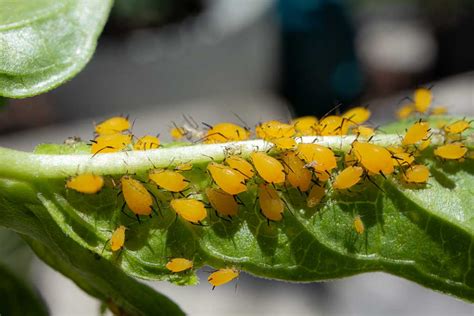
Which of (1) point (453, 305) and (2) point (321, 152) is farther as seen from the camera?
(1) point (453, 305)

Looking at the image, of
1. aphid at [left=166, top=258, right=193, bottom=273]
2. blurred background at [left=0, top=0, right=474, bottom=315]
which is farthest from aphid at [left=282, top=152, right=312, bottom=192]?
blurred background at [left=0, top=0, right=474, bottom=315]

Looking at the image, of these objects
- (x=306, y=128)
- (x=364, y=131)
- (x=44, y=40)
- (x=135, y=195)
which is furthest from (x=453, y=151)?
(x=44, y=40)

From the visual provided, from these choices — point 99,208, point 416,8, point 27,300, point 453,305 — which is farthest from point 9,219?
point 416,8

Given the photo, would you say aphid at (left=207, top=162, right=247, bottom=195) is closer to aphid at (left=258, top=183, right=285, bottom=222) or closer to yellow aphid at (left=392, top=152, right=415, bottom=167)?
aphid at (left=258, top=183, right=285, bottom=222)

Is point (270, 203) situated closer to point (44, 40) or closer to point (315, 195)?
point (315, 195)

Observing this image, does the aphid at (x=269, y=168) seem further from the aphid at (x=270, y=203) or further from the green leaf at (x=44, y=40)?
the green leaf at (x=44, y=40)

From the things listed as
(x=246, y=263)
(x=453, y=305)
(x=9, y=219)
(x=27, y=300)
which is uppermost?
(x=9, y=219)

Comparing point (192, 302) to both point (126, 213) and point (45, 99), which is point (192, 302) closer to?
point (45, 99)

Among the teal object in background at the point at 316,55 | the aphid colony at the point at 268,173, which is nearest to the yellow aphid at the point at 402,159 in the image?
the aphid colony at the point at 268,173
